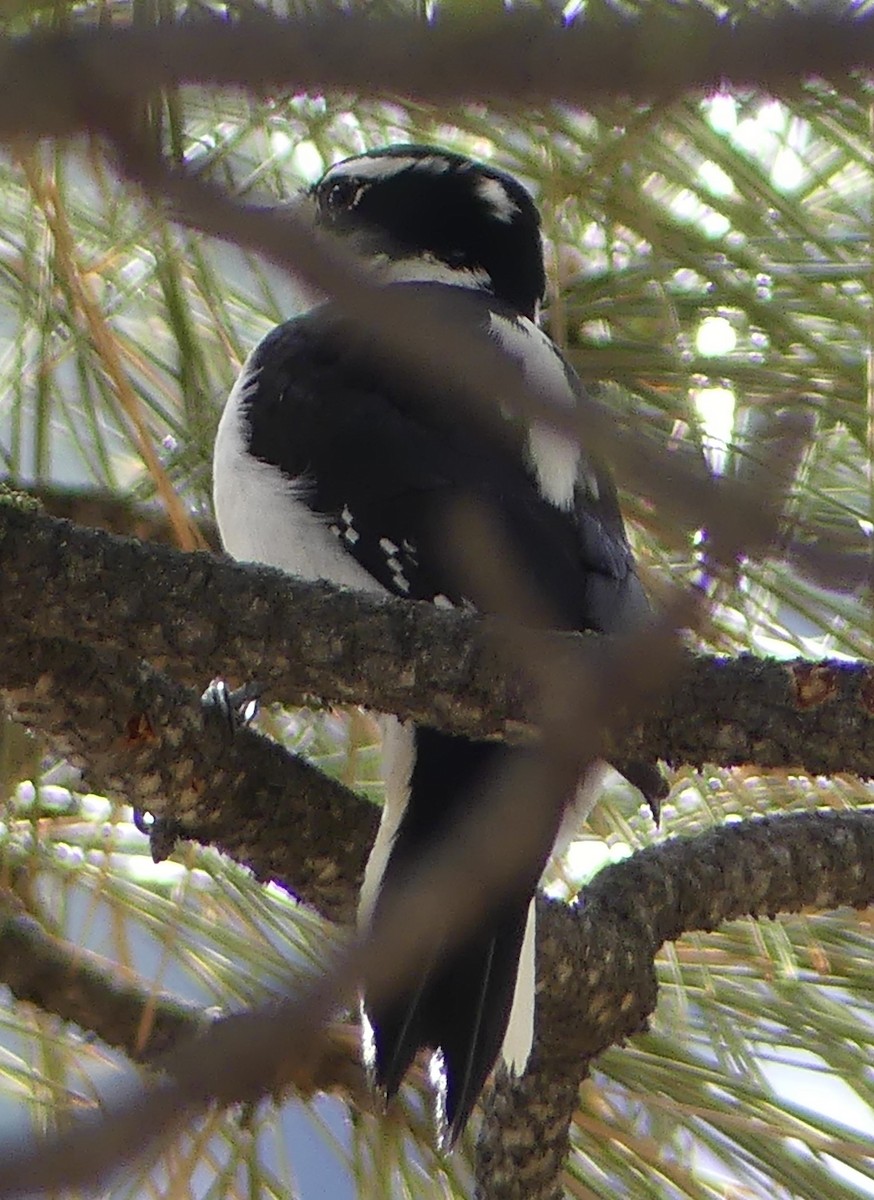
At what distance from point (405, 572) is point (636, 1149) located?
1.62ft

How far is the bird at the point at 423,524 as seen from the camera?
1199 millimetres

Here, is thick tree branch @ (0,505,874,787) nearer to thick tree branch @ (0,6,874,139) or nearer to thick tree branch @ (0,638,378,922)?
thick tree branch @ (0,638,378,922)

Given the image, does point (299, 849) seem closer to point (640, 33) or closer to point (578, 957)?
point (578, 957)

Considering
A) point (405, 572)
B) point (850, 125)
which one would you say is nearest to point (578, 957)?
point (405, 572)

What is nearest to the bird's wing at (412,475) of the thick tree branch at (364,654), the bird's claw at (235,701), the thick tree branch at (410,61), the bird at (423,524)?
the bird at (423,524)

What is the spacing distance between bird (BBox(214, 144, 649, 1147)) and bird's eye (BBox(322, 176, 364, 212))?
0.13 ft

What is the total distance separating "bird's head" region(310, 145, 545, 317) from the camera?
5.99ft

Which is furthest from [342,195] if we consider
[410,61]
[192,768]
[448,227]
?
[410,61]

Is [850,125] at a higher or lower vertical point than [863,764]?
higher

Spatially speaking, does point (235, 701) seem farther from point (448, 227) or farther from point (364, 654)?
point (448, 227)

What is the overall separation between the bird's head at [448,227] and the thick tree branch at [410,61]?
1.48 metres

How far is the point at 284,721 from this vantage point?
164 centimetres

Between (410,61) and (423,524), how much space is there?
1.05 m

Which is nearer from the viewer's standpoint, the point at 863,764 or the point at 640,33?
the point at 640,33
